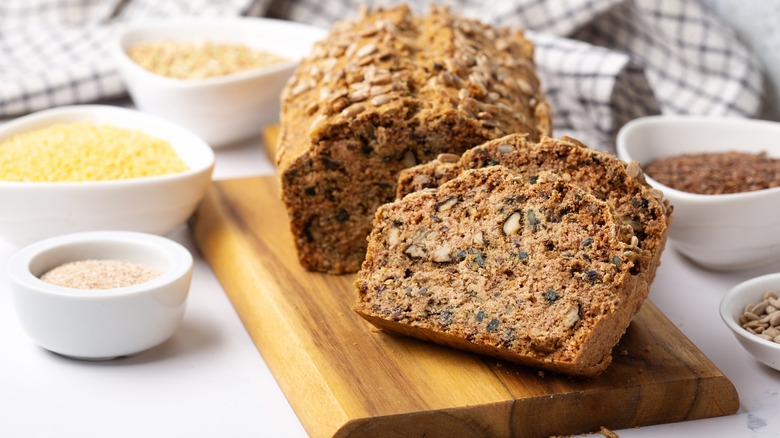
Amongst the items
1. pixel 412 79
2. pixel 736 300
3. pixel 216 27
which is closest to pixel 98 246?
pixel 412 79

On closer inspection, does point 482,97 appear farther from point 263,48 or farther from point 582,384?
point 263,48

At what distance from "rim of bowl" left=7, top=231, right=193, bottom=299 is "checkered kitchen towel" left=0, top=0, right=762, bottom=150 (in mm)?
2087

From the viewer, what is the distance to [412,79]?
360 centimetres

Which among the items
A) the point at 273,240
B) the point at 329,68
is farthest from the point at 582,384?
the point at 329,68

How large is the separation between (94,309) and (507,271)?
1220mm

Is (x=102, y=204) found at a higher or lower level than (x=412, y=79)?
lower

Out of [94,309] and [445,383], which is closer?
[445,383]

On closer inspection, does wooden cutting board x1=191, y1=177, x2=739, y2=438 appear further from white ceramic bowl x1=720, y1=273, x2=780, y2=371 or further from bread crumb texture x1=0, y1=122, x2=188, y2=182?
bread crumb texture x1=0, y1=122, x2=188, y2=182

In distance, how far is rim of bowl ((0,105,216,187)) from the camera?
3.65m

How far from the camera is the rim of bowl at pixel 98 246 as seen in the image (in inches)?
118

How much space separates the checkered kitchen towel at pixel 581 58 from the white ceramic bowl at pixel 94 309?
7.58ft

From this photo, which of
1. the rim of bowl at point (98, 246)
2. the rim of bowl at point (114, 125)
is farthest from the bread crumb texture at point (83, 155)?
the rim of bowl at point (98, 246)

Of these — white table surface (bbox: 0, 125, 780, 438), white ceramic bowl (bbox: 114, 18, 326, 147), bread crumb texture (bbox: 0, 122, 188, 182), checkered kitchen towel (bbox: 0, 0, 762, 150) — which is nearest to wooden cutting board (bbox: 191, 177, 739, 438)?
white table surface (bbox: 0, 125, 780, 438)

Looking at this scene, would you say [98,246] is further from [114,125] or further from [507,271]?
[507,271]
